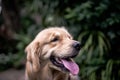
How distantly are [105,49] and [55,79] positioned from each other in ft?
9.11

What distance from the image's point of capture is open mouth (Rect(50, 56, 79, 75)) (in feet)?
18.9

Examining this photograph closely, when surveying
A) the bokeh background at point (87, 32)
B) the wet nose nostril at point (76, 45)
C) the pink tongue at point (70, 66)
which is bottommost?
the pink tongue at point (70, 66)

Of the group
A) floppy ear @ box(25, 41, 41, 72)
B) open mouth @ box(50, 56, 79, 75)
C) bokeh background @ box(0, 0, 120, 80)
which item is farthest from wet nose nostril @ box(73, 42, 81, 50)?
bokeh background @ box(0, 0, 120, 80)

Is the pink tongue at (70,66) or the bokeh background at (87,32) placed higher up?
the bokeh background at (87,32)

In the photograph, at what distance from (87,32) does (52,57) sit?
300 cm

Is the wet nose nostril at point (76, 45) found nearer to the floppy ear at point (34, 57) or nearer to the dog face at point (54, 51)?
the dog face at point (54, 51)

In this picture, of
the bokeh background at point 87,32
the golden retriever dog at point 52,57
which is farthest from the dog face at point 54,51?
the bokeh background at point 87,32

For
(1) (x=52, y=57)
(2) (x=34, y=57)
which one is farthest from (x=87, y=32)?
(2) (x=34, y=57)

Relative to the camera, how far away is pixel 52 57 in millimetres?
5859

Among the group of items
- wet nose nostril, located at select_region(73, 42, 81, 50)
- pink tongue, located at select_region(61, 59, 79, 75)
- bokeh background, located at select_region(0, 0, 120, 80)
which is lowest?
pink tongue, located at select_region(61, 59, 79, 75)

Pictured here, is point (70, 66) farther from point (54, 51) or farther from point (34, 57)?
point (34, 57)

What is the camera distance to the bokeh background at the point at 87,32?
8.37 meters

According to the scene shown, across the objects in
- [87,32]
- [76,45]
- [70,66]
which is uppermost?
[87,32]

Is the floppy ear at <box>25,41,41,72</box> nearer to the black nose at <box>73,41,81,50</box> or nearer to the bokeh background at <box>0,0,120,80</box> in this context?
the black nose at <box>73,41,81,50</box>
